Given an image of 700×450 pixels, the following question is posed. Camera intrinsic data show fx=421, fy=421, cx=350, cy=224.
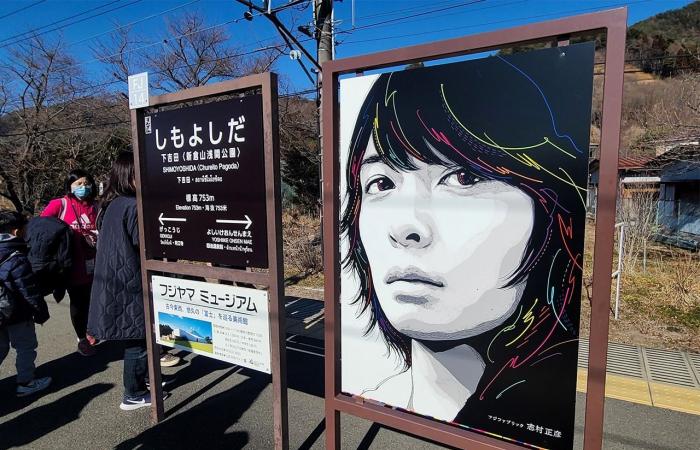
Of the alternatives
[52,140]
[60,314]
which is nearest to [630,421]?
[60,314]

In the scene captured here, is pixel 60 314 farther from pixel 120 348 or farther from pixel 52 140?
pixel 52 140

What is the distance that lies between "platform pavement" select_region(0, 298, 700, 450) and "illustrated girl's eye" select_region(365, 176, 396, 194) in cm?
164

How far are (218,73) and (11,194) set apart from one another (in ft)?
32.5

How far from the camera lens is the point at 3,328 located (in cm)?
315

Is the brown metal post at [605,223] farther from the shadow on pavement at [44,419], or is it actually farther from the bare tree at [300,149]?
the bare tree at [300,149]

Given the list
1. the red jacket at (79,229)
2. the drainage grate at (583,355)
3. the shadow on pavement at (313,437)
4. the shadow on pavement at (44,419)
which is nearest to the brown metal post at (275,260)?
the shadow on pavement at (313,437)

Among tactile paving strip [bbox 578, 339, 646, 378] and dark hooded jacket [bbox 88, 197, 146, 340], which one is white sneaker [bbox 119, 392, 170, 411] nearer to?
dark hooded jacket [bbox 88, 197, 146, 340]

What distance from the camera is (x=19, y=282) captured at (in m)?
3.00

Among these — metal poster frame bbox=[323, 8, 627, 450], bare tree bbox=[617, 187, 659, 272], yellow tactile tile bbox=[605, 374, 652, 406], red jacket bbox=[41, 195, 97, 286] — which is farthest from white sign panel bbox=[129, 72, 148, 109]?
bare tree bbox=[617, 187, 659, 272]

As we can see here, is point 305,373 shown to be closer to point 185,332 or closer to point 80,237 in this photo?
point 185,332

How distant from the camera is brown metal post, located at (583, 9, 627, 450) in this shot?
1438mm

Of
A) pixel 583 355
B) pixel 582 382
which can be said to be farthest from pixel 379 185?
pixel 583 355

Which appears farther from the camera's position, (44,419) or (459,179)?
(44,419)

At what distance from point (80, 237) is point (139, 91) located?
1.84 meters
